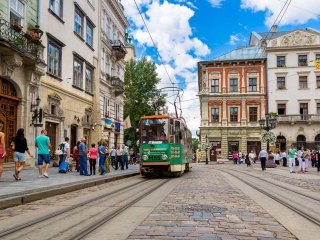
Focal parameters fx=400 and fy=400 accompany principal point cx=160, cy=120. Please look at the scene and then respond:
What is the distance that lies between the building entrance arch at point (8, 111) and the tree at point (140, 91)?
122ft

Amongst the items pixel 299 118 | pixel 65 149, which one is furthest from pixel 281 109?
pixel 65 149

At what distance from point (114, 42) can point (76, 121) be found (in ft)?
39.2

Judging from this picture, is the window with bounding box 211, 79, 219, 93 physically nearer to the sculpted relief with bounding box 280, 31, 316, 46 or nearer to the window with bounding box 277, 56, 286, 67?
the window with bounding box 277, 56, 286, 67

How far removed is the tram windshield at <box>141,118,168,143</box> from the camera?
19.9 meters

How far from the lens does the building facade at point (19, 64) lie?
17516mm

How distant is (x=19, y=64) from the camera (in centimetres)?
1812

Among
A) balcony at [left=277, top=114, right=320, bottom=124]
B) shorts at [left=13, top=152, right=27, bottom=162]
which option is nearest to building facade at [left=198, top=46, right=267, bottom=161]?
balcony at [left=277, top=114, right=320, bottom=124]

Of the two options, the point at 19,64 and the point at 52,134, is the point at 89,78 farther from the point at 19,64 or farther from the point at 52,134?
the point at 19,64

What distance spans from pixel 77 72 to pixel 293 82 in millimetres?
38627

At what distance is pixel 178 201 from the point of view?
31.2 feet

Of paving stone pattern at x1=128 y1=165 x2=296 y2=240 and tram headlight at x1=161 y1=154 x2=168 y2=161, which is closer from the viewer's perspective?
paving stone pattern at x1=128 y1=165 x2=296 y2=240

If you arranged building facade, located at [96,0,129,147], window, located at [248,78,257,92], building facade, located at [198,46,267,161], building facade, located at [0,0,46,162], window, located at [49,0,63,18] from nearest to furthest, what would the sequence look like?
building facade, located at [0,0,46,162] → window, located at [49,0,63,18] → building facade, located at [96,0,129,147] → building facade, located at [198,46,267,161] → window, located at [248,78,257,92]

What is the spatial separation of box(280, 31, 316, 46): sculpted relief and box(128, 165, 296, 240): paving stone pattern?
52491 mm

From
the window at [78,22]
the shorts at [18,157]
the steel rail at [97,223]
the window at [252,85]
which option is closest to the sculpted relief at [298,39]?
the window at [252,85]
